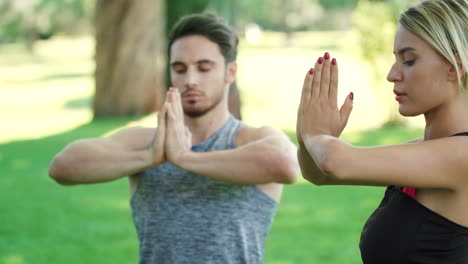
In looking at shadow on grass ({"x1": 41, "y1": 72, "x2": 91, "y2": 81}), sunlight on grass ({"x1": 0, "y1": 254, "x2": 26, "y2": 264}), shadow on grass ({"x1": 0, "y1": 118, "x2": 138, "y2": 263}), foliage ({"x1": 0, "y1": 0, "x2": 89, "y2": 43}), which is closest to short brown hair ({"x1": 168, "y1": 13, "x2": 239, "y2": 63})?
shadow on grass ({"x1": 0, "y1": 118, "x2": 138, "y2": 263})

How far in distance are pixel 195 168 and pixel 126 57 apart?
12.1 m

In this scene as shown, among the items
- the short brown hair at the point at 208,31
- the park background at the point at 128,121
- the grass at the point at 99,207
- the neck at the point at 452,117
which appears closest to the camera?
the neck at the point at 452,117

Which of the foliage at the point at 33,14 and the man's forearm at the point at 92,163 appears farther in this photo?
the foliage at the point at 33,14

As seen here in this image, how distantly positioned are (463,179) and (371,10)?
11.0 m

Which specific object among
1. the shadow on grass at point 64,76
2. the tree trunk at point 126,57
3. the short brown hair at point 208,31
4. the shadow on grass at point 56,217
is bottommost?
the shadow on grass at point 64,76

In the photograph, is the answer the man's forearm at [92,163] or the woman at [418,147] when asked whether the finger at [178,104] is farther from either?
the woman at [418,147]

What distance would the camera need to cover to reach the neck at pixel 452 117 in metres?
2.09

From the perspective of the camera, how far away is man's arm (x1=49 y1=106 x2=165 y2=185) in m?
3.01

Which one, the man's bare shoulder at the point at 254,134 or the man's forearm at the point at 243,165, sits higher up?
the man's bare shoulder at the point at 254,134

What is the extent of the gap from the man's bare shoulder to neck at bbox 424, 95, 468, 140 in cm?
114

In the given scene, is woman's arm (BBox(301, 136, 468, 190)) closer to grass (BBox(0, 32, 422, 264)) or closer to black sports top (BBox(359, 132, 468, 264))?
black sports top (BBox(359, 132, 468, 264))

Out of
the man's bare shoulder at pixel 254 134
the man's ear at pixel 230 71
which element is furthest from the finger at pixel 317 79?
the man's ear at pixel 230 71

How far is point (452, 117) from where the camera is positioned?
82.7 inches

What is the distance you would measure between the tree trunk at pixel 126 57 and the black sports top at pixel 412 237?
42.6ft
